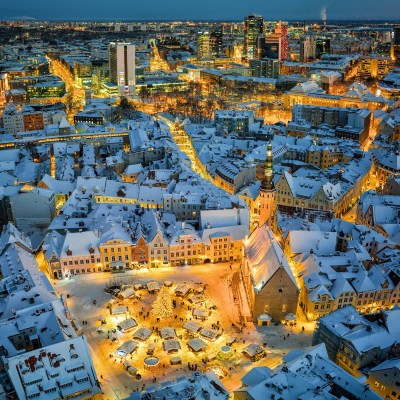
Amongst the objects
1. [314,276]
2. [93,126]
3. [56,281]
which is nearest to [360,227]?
[314,276]

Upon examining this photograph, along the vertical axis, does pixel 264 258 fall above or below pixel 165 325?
above

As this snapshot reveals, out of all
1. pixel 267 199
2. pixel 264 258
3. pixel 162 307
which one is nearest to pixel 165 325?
pixel 162 307

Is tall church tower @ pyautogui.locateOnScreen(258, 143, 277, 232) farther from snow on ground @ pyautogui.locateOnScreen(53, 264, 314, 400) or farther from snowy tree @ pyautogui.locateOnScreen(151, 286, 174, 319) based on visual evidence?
snowy tree @ pyautogui.locateOnScreen(151, 286, 174, 319)

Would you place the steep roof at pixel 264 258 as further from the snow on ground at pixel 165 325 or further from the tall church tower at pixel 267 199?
the tall church tower at pixel 267 199

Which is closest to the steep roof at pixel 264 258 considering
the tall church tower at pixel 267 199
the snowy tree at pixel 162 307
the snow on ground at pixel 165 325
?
the snow on ground at pixel 165 325

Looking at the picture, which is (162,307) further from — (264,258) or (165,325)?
(264,258)

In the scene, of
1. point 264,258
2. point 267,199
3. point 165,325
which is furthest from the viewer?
point 267,199
